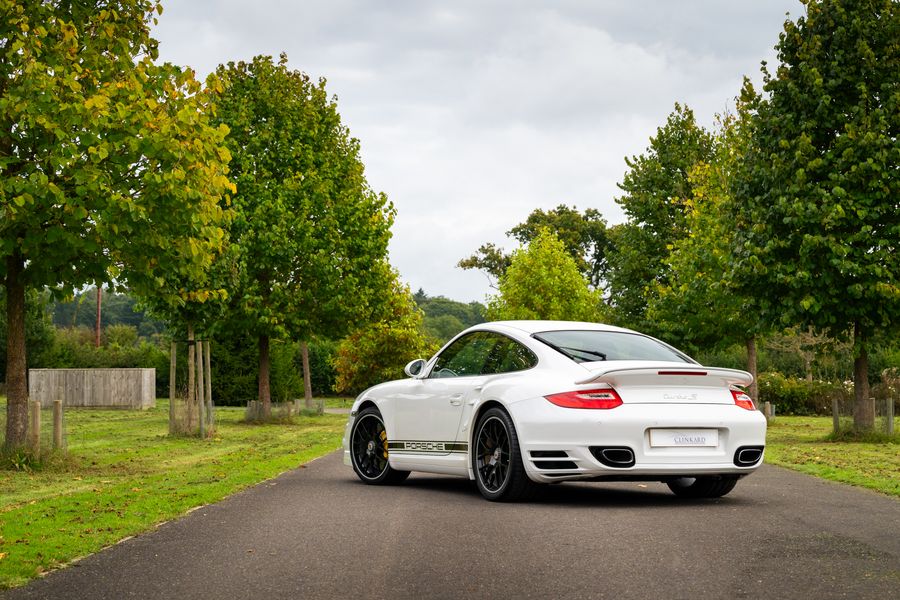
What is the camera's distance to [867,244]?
827 inches

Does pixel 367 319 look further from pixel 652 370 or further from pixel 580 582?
pixel 580 582

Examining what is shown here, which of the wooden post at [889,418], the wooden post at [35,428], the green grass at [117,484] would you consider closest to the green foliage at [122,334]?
the green grass at [117,484]

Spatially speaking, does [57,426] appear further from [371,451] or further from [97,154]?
[371,451]

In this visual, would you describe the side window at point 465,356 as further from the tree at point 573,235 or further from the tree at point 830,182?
the tree at point 573,235

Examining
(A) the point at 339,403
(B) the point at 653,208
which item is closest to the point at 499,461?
(B) the point at 653,208

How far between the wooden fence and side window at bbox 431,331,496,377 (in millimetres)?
33430

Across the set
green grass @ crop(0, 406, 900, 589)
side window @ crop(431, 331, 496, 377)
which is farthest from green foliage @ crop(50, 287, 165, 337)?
side window @ crop(431, 331, 496, 377)

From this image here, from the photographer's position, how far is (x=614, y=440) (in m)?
8.65

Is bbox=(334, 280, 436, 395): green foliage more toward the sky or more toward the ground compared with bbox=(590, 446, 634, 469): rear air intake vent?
more toward the sky

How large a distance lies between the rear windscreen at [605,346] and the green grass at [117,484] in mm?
3592

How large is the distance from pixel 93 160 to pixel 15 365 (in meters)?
3.58

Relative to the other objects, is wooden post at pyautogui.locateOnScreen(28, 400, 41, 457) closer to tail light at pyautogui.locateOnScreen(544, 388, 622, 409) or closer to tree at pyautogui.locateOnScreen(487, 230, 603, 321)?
tail light at pyautogui.locateOnScreen(544, 388, 622, 409)

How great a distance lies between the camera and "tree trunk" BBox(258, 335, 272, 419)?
3120 cm

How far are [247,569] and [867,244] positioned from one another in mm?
17763
